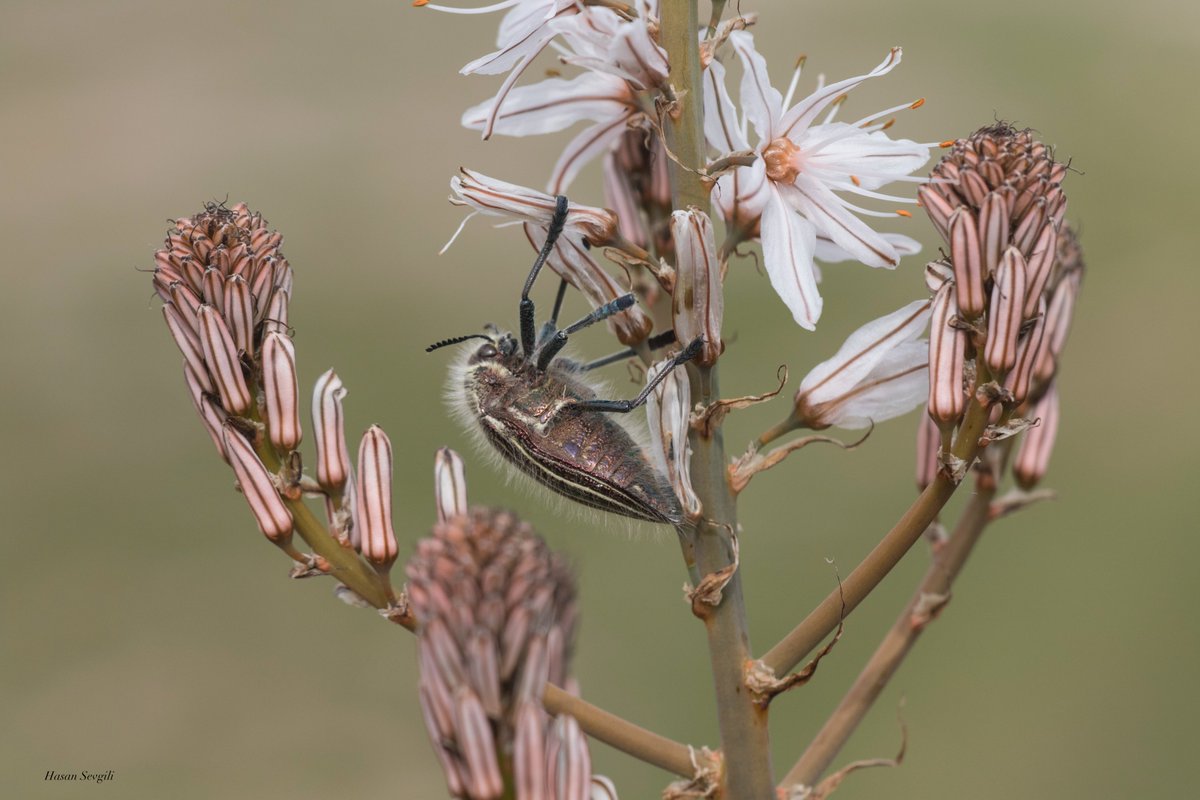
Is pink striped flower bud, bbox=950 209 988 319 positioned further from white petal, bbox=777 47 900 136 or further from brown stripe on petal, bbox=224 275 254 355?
brown stripe on petal, bbox=224 275 254 355

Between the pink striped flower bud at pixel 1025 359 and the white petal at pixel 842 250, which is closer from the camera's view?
the pink striped flower bud at pixel 1025 359

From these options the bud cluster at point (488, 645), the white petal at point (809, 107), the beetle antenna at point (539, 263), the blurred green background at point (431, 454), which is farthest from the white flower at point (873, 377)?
the blurred green background at point (431, 454)

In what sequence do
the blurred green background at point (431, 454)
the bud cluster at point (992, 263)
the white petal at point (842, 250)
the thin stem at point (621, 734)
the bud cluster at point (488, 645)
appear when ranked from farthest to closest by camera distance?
the blurred green background at point (431, 454)
the white petal at point (842, 250)
the bud cluster at point (992, 263)
the thin stem at point (621, 734)
the bud cluster at point (488, 645)

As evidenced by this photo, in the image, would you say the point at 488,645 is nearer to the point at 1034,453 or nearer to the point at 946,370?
the point at 946,370

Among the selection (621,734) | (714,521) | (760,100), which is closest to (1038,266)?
(760,100)

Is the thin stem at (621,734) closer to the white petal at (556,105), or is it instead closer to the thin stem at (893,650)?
the thin stem at (893,650)
